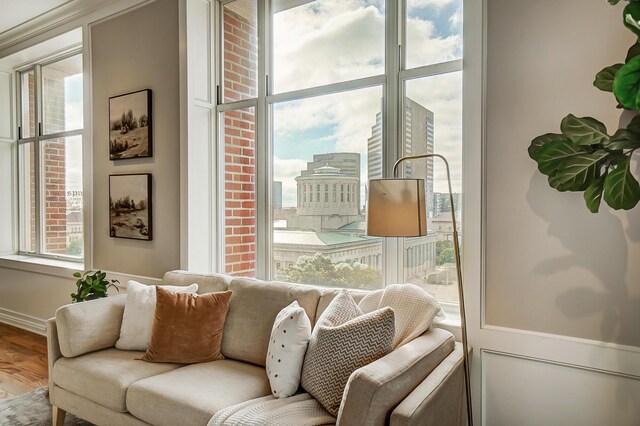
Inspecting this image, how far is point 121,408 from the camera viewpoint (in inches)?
82.5

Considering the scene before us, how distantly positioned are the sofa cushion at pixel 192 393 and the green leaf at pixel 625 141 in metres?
1.68

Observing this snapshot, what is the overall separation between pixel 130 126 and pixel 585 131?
10.3ft

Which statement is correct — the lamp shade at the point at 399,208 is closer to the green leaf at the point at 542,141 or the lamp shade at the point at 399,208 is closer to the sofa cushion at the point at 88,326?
the green leaf at the point at 542,141

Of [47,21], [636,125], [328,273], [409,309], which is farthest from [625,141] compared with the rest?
[47,21]

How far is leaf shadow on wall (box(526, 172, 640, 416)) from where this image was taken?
5.68ft

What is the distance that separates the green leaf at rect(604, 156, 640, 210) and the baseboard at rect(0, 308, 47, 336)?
4795mm

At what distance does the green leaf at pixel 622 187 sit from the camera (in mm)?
1340

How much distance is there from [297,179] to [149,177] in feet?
4.04

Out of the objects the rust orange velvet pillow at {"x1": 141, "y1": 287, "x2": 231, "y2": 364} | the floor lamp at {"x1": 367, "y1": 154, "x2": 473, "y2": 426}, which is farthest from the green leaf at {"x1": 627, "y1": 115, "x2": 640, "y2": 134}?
the rust orange velvet pillow at {"x1": 141, "y1": 287, "x2": 231, "y2": 364}

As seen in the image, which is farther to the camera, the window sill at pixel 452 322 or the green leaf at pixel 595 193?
the window sill at pixel 452 322

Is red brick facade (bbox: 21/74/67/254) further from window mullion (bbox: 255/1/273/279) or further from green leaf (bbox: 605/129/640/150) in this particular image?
green leaf (bbox: 605/129/640/150)

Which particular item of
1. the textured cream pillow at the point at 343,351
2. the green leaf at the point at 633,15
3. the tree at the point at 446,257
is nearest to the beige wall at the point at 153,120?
the textured cream pillow at the point at 343,351

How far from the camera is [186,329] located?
7.61ft

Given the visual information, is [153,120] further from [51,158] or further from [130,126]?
[51,158]
